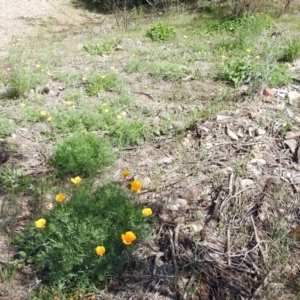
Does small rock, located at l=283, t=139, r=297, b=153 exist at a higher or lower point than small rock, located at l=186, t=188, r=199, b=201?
higher

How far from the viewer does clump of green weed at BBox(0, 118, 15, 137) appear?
3669 mm

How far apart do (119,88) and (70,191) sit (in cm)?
190

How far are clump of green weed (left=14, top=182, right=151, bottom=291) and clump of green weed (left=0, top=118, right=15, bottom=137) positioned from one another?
4.47 feet

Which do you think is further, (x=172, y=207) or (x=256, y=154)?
(x=256, y=154)

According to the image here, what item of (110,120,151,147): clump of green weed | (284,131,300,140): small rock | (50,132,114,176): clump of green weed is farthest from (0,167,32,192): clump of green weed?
(284,131,300,140): small rock

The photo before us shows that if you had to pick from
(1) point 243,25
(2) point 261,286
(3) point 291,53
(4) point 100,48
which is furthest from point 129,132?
(1) point 243,25

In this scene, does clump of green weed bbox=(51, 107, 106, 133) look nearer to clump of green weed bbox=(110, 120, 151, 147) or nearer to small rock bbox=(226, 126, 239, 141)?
clump of green weed bbox=(110, 120, 151, 147)

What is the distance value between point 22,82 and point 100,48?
1653 millimetres

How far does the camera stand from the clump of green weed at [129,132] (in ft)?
11.5

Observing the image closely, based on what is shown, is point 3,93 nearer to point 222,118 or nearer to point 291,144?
point 222,118

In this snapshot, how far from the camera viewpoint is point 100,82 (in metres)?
4.56

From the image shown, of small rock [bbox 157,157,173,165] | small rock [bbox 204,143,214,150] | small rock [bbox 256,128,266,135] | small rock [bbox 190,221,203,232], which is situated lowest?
small rock [bbox 157,157,173,165]

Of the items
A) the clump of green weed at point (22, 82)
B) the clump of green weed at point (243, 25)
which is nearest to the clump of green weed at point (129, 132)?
the clump of green weed at point (22, 82)

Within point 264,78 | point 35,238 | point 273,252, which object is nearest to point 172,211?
point 273,252
